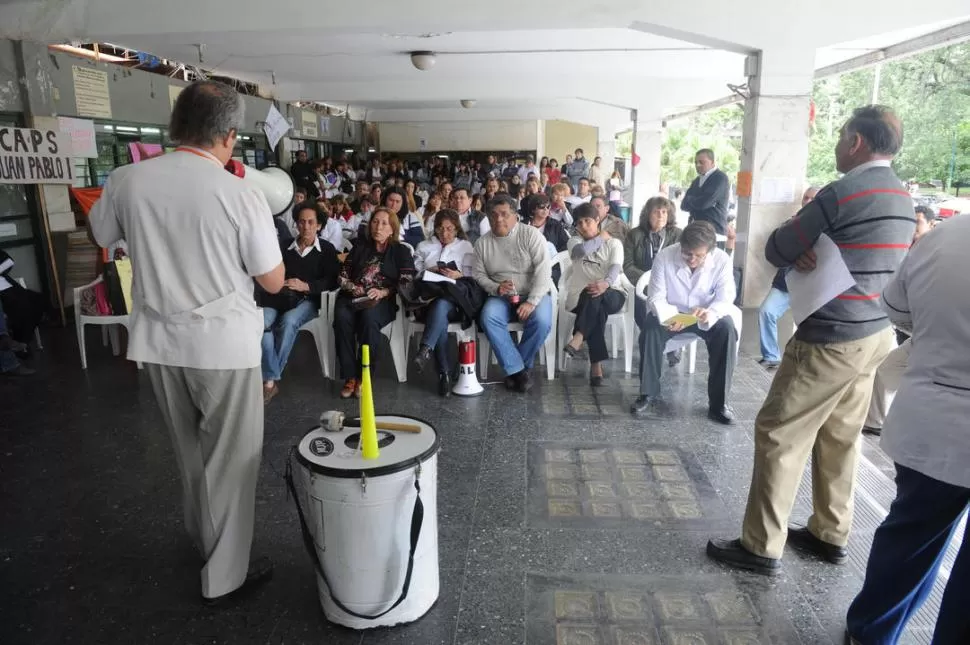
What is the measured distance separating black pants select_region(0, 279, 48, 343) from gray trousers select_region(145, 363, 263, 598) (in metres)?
3.56

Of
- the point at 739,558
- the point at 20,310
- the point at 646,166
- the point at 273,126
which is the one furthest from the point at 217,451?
the point at 646,166

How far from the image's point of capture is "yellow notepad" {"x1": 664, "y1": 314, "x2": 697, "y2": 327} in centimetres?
369

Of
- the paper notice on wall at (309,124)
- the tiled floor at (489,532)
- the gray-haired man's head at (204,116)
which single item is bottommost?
the tiled floor at (489,532)

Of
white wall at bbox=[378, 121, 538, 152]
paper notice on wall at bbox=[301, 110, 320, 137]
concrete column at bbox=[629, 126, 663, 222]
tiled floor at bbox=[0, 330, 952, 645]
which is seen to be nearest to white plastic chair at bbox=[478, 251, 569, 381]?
tiled floor at bbox=[0, 330, 952, 645]

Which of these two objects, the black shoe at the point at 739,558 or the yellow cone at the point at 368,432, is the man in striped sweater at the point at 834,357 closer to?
the black shoe at the point at 739,558

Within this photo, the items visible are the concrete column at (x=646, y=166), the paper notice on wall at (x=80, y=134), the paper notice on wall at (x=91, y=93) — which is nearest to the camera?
the paper notice on wall at (x=80, y=134)

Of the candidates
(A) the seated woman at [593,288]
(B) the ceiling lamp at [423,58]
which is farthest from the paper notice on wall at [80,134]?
(A) the seated woman at [593,288]

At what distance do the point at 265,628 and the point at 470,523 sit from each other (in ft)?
2.81

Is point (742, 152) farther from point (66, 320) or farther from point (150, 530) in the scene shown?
point (66, 320)

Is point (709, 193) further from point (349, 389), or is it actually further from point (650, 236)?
point (349, 389)

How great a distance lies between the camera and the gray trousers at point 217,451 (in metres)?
1.99

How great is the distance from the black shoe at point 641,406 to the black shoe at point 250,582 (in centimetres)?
215

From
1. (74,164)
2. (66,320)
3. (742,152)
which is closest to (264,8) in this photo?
(74,164)

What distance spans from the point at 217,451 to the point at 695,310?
2695 mm
